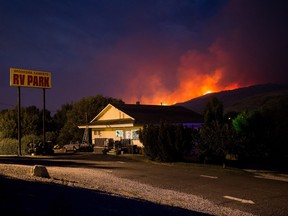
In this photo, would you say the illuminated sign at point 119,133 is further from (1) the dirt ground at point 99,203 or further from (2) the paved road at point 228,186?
(1) the dirt ground at point 99,203

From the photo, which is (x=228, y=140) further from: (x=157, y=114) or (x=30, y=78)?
(x=30, y=78)

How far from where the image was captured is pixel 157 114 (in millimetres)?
50531

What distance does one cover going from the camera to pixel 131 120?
150 feet

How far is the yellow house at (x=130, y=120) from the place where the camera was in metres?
46.1

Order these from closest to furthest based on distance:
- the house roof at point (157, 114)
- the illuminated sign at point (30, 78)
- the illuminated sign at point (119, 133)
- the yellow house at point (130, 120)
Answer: the yellow house at point (130, 120)
the house roof at point (157, 114)
the illuminated sign at point (30, 78)
the illuminated sign at point (119, 133)


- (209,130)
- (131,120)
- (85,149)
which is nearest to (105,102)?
(85,149)

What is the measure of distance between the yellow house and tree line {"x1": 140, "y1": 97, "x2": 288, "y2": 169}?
422 inches

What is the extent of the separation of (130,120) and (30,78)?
13761mm

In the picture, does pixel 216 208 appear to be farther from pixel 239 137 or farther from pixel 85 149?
pixel 85 149

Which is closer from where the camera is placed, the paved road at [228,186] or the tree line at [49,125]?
the paved road at [228,186]

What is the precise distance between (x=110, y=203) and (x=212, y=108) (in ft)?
120

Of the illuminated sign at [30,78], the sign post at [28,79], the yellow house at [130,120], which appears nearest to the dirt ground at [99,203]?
the yellow house at [130,120]

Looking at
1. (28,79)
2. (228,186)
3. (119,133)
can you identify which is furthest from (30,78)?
(228,186)

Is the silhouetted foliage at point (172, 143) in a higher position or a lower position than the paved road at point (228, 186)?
higher
